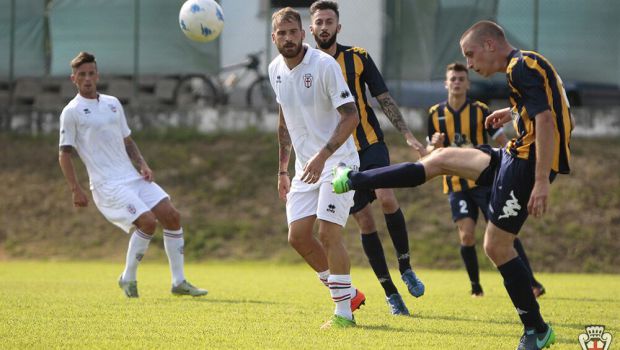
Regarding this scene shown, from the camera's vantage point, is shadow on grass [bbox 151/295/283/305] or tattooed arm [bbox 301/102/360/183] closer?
tattooed arm [bbox 301/102/360/183]

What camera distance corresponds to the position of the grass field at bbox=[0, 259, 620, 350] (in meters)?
6.48

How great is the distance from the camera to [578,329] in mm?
7383

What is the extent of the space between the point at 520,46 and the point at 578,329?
11.9m

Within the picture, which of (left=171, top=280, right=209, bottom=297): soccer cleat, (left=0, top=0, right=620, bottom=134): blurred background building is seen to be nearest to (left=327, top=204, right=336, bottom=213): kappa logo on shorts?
(left=171, top=280, right=209, bottom=297): soccer cleat

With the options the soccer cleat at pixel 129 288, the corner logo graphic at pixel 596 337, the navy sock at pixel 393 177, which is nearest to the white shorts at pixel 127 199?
the soccer cleat at pixel 129 288

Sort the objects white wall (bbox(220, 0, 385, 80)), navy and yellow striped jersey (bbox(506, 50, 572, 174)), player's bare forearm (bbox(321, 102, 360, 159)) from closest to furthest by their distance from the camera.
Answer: navy and yellow striped jersey (bbox(506, 50, 572, 174)), player's bare forearm (bbox(321, 102, 360, 159)), white wall (bbox(220, 0, 385, 80))

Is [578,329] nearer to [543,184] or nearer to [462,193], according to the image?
[543,184]

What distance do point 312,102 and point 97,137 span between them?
12.2ft

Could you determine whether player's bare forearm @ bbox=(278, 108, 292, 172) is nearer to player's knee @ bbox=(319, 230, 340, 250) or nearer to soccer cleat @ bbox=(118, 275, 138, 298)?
player's knee @ bbox=(319, 230, 340, 250)

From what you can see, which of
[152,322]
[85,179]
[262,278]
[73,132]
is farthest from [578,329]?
[85,179]

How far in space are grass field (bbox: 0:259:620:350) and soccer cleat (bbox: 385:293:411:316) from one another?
98 millimetres

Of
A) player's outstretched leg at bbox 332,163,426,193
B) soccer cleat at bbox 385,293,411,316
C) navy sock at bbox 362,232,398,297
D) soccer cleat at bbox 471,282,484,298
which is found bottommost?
soccer cleat at bbox 471,282,484,298

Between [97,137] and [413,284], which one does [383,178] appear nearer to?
[413,284]

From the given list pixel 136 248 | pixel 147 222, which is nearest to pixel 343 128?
pixel 147 222
